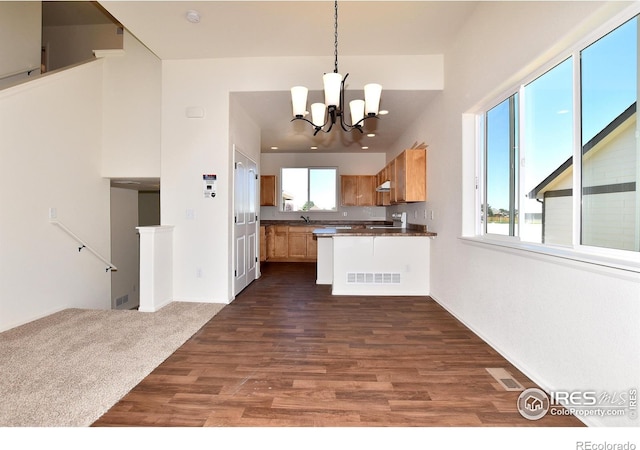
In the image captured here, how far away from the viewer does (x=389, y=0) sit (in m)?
2.78

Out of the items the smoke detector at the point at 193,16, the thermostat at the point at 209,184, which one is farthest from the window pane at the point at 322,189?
the smoke detector at the point at 193,16

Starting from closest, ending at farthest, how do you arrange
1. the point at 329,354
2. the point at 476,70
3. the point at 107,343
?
the point at 329,354 → the point at 107,343 → the point at 476,70

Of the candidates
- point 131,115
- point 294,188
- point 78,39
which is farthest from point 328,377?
point 78,39

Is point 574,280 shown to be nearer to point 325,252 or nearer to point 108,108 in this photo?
point 325,252

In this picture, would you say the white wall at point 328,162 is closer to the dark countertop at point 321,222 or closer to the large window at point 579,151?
the dark countertop at point 321,222

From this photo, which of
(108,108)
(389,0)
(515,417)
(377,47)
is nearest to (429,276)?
(515,417)

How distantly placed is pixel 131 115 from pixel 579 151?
5.13m

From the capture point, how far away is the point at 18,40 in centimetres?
412

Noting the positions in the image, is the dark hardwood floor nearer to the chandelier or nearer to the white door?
the white door

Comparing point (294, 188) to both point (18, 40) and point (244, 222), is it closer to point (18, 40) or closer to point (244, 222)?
point (244, 222)

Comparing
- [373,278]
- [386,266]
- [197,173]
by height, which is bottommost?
[373,278]

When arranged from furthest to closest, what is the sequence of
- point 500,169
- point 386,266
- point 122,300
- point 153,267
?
point 122,300 < point 386,266 < point 153,267 < point 500,169

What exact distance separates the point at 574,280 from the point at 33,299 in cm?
491

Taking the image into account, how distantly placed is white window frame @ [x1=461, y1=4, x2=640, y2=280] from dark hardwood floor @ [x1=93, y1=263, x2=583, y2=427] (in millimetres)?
905
